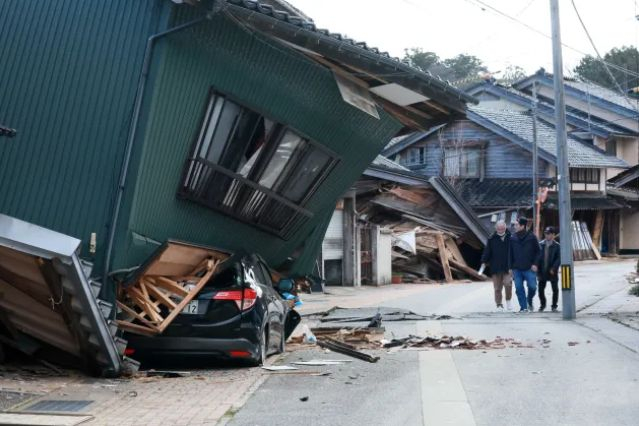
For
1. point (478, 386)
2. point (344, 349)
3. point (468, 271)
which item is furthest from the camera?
point (468, 271)

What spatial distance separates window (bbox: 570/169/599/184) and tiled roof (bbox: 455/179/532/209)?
3.41 metres

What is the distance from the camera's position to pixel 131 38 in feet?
35.6

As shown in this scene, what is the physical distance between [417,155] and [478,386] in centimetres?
4085

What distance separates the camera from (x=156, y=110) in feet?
35.7

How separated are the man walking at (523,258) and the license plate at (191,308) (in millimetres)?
9964

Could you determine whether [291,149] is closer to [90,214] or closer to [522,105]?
[90,214]

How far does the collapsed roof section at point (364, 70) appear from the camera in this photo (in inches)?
448

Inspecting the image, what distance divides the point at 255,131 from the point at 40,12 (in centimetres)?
330

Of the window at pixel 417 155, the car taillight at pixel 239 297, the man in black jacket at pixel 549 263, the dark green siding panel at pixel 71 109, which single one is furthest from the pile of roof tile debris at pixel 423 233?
the dark green siding panel at pixel 71 109

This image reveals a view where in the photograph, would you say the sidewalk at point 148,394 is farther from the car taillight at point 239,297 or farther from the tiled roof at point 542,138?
the tiled roof at point 542,138

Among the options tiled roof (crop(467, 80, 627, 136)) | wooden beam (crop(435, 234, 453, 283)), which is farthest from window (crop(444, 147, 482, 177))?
wooden beam (crop(435, 234, 453, 283))

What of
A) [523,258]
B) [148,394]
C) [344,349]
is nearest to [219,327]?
[148,394]

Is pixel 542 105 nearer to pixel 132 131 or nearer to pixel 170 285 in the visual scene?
pixel 170 285

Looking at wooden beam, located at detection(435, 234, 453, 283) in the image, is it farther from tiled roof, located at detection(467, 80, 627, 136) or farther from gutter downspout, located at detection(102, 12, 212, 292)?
gutter downspout, located at detection(102, 12, 212, 292)
